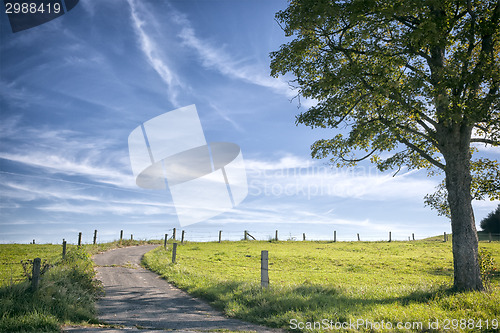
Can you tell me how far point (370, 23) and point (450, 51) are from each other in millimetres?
4503

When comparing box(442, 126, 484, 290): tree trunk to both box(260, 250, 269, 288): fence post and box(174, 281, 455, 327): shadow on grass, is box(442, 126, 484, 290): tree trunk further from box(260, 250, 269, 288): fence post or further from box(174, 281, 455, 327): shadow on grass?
box(260, 250, 269, 288): fence post

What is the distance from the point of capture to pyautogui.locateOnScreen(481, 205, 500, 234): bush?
6431 cm

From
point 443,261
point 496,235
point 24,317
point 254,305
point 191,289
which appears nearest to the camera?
point 24,317

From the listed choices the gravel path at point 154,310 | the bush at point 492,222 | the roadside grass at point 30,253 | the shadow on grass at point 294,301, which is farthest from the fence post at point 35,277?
the bush at point 492,222

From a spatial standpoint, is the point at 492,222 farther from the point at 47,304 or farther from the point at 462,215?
the point at 47,304

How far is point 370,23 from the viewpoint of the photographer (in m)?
12.0

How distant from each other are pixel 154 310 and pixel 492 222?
75517 millimetres

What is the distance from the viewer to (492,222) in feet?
216

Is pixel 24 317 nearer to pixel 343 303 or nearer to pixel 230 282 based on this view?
pixel 230 282

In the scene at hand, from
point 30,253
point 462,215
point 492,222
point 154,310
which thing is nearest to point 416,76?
point 462,215

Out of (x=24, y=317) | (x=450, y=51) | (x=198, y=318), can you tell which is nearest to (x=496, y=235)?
(x=450, y=51)

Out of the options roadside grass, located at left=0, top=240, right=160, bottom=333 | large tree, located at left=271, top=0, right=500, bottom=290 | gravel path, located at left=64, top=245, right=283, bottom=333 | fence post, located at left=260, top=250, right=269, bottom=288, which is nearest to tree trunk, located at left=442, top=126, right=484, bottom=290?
large tree, located at left=271, top=0, right=500, bottom=290

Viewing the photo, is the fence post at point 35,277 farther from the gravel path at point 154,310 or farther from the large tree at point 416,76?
the large tree at point 416,76

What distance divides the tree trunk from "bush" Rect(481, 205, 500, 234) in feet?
217
